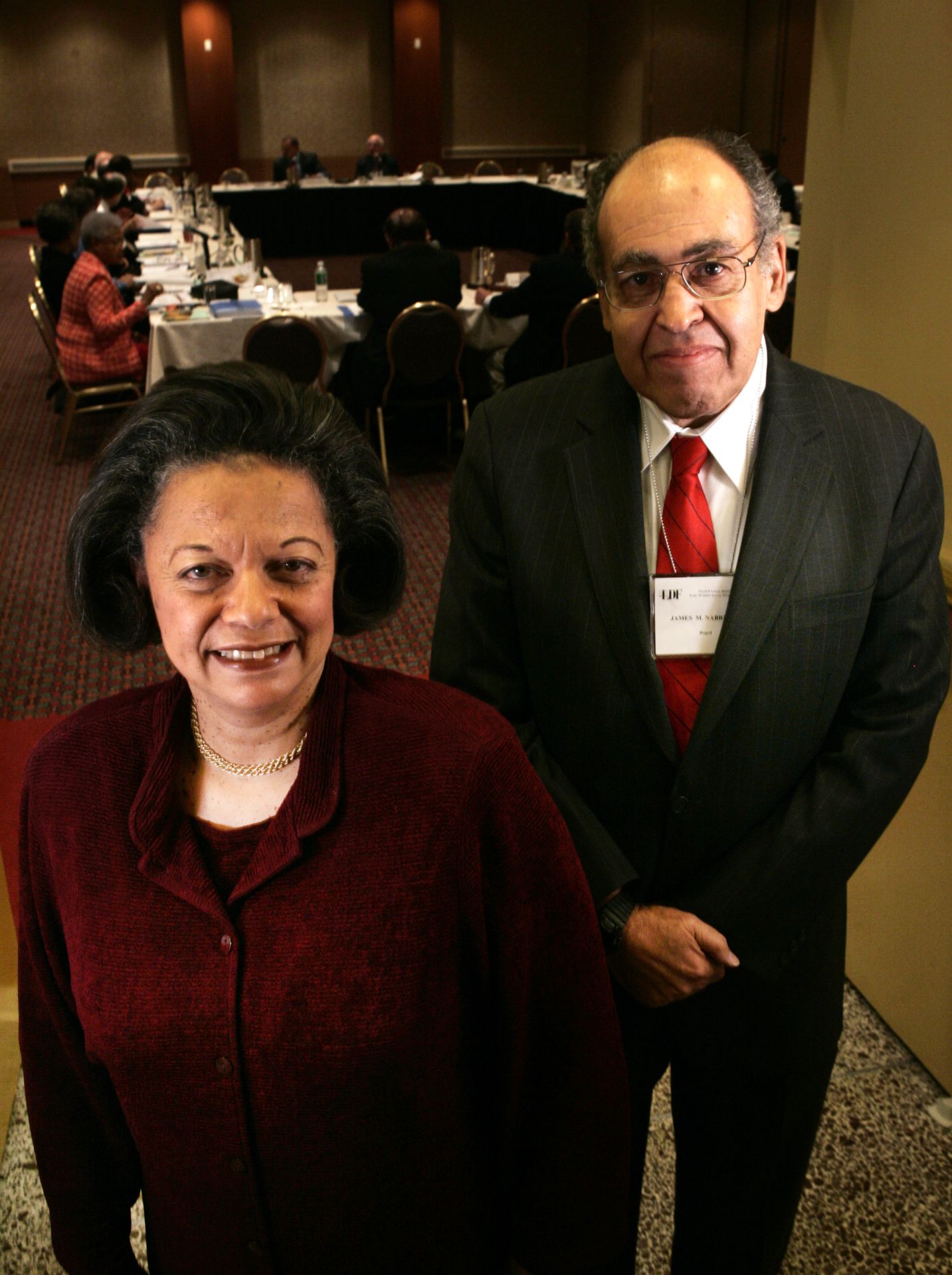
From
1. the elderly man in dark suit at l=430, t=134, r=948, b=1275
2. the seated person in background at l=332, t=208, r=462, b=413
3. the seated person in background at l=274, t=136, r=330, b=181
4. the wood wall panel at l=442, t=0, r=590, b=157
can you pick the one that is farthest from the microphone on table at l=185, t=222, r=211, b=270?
the wood wall panel at l=442, t=0, r=590, b=157

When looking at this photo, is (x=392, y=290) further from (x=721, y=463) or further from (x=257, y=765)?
(x=257, y=765)

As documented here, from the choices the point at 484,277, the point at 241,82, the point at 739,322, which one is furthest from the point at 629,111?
A: the point at 739,322

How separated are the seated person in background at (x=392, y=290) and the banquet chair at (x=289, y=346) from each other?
37cm

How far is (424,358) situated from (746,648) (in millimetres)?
4640

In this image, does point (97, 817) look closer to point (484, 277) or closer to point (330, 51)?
point (484, 277)

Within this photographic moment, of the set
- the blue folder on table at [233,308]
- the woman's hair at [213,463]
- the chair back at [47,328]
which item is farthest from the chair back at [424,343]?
the woman's hair at [213,463]

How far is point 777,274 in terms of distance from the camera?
4.56ft

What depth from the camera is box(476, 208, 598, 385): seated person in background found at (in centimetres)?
575

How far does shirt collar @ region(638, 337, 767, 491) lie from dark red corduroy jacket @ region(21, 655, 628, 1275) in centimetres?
49

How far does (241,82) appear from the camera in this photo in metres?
16.9

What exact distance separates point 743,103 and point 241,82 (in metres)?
7.70

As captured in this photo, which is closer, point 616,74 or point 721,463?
point 721,463

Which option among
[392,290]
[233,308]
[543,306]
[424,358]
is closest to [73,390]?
[233,308]

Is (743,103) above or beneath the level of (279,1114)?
above
